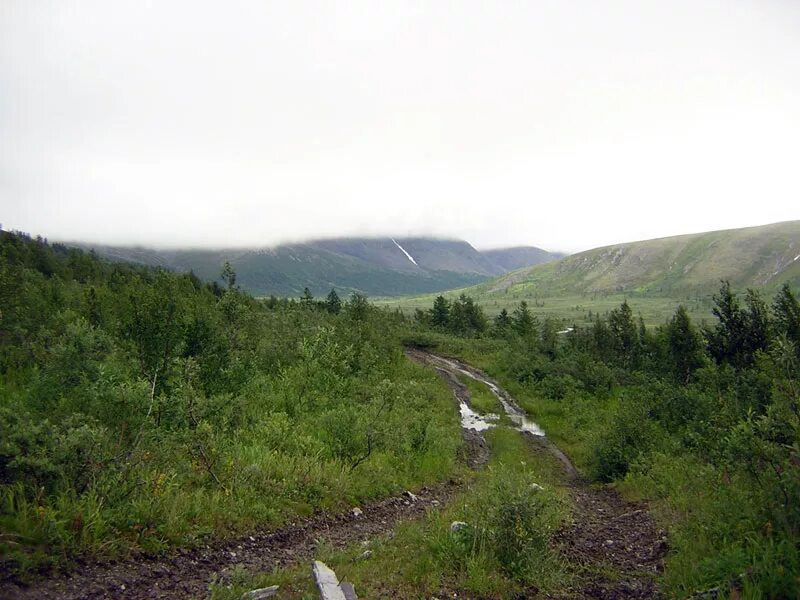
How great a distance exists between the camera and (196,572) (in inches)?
263

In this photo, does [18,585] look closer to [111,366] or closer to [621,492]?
[111,366]

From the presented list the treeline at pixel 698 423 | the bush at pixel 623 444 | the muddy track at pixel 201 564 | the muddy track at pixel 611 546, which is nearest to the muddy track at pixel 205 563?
the muddy track at pixel 201 564

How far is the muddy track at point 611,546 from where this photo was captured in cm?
732

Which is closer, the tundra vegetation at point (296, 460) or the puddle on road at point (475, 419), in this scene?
the tundra vegetation at point (296, 460)

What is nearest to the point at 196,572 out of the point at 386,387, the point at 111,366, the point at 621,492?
the point at 111,366

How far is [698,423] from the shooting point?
18656 millimetres

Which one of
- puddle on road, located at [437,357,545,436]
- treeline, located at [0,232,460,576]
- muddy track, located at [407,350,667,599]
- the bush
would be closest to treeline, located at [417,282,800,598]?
the bush

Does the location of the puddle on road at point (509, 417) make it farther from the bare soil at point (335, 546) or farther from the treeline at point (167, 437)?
the bare soil at point (335, 546)

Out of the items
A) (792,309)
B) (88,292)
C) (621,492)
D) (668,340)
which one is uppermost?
(88,292)

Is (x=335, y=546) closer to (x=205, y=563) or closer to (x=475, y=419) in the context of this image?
(x=205, y=563)

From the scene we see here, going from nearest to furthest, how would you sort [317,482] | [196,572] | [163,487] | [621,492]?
[196,572], [163,487], [317,482], [621,492]

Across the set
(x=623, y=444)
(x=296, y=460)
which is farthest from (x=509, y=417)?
(x=296, y=460)

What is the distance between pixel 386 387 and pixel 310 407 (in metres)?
3.95

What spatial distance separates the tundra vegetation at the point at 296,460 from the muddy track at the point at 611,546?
0.35 meters
